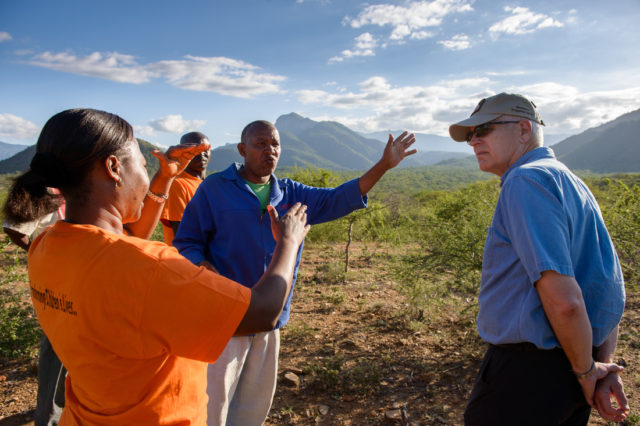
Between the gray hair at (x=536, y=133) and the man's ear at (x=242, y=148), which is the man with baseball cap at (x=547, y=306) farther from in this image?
the man's ear at (x=242, y=148)

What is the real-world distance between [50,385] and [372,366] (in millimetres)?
2678

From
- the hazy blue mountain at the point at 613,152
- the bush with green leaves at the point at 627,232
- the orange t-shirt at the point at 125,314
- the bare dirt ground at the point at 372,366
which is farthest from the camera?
the hazy blue mountain at the point at 613,152

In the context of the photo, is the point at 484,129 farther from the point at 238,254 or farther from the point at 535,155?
the point at 238,254

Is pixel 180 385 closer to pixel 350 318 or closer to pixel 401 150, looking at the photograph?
pixel 401 150

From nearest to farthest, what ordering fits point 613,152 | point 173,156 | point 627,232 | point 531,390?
1. point 531,390
2. point 173,156
3. point 627,232
4. point 613,152

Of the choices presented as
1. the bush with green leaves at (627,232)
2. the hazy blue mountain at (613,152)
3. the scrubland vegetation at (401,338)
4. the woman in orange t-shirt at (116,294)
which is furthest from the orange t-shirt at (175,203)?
the hazy blue mountain at (613,152)

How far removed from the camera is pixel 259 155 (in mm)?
2637

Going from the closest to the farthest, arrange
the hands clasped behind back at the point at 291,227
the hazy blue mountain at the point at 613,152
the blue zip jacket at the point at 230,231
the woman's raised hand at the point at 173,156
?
the hands clasped behind back at the point at 291,227 → the woman's raised hand at the point at 173,156 → the blue zip jacket at the point at 230,231 → the hazy blue mountain at the point at 613,152

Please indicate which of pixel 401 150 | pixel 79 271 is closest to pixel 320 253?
pixel 401 150

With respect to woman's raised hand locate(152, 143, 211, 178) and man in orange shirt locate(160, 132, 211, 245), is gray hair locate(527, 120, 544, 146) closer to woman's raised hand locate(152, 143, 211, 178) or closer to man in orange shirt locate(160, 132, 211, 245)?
woman's raised hand locate(152, 143, 211, 178)

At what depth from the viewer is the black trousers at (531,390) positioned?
Result: 4.83 ft

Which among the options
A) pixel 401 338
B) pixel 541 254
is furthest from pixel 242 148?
pixel 401 338

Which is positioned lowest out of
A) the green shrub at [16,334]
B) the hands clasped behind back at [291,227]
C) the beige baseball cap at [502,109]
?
the green shrub at [16,334]

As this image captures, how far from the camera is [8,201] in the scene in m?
1.20
